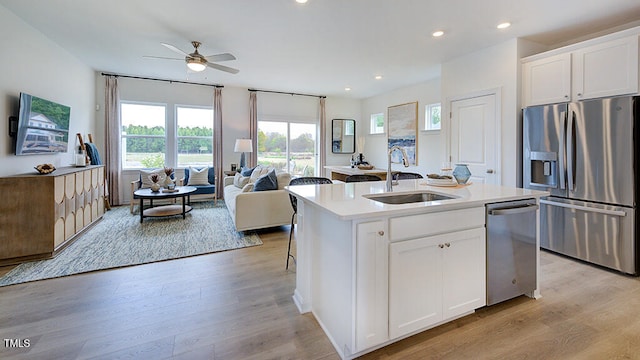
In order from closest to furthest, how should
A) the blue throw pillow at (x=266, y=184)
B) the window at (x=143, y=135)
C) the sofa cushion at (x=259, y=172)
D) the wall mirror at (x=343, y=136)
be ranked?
1. the blue throw pillow at (x=266, y=184)
2. the sofa cushion at (x=259, y=172)
3. the window at (x=143, y=135)
4. the wall mirror at (x=343, y=136)

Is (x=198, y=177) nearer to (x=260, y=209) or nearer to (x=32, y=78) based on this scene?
(x=260, y=209)

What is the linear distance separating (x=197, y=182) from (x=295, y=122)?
2.98 m

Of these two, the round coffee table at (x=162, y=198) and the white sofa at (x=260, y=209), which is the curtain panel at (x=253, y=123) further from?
the white sofa at (x=260, y=209)

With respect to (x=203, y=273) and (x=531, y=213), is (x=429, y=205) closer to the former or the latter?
(x=531, y=213)

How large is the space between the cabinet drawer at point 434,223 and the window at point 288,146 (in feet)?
17.3

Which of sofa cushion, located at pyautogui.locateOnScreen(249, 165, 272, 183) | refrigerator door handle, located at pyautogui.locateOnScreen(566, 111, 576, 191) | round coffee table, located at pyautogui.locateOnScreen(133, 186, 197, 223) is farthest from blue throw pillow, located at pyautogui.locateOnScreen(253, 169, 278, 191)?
refrigerator door handle, located at pyautogui.locateOnScreen(566, 111, 576, 191)

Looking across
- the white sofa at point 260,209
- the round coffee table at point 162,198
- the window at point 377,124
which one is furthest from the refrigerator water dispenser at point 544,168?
the round coffee table at point 162,198

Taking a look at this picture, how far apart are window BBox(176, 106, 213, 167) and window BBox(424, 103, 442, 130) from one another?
4963mm

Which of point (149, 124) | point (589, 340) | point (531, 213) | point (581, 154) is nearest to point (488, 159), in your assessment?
point (581, 154)

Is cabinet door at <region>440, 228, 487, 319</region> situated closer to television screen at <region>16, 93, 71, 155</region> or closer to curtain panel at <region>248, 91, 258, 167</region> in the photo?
television screen at <region>16, 93, 71, 155</region>

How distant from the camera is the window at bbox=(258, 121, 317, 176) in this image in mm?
7270

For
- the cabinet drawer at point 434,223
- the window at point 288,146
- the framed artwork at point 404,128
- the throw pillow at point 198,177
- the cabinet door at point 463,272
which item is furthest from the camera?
the window at point 288,146

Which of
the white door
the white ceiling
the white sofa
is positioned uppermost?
the white ceiling

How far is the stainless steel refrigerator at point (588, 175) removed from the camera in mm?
2691
